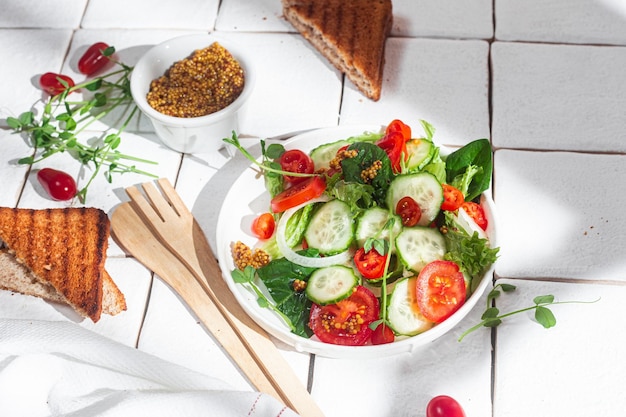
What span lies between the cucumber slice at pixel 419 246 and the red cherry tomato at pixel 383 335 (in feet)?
0.48

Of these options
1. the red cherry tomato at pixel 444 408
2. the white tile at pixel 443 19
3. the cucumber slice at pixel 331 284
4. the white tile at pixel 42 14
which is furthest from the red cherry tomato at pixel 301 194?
the white tile at pixel 42 14

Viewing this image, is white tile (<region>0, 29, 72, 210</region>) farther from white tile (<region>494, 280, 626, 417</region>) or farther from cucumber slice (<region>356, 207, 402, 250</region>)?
white tile (<region>494, 280, 626, 417</region>)

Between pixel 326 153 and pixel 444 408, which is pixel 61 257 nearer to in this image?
pixel 326 153

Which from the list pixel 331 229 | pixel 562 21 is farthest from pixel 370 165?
pixel 562 21

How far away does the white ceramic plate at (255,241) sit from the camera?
1742mm

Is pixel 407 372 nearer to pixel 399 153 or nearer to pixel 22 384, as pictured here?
pixel 399 153

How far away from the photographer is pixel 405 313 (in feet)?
5.71

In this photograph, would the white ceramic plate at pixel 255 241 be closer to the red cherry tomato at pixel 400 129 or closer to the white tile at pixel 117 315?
the red cherry tomato at pixel 400 129

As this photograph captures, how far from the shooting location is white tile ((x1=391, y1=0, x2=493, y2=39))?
2484 millimetres

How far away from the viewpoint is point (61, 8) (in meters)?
2.70

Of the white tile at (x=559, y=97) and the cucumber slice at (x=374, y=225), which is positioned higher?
the white tile at (x=559, y=97)

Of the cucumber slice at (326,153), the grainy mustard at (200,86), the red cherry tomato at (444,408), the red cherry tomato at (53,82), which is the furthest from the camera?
the red cherry tomato at (53,82)

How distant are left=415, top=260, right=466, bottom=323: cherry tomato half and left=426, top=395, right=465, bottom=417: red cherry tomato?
178 mm

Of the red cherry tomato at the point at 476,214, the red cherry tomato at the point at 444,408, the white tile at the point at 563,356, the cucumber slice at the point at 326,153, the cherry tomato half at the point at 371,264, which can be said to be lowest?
the red cherry tomato at the point at 444,408
